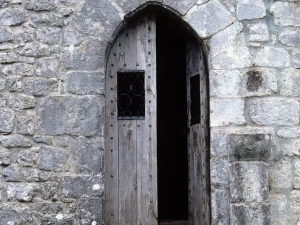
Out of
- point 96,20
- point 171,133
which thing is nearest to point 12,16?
point 96,20

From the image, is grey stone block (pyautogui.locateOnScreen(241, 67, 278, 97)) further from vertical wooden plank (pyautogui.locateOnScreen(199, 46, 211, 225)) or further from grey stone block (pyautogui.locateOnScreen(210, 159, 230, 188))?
grey stone block (pyautogui.locateOnScreen(210, 159, 230, 188))

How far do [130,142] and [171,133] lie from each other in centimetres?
205

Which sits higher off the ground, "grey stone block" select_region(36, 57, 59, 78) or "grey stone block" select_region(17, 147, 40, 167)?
"grey stone block" select_region(36, 57, 59, 78)

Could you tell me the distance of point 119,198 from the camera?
498 centimetres

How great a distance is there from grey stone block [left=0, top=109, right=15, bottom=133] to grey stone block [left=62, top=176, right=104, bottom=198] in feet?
2.16

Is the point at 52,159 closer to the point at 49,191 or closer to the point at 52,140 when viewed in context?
the point at 52,140

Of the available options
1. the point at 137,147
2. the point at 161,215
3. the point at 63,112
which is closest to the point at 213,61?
the point at 137,147

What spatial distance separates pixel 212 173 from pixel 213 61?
1031mm

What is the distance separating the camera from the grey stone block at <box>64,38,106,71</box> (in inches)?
188

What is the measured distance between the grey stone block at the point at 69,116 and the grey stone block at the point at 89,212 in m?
A: 0.59

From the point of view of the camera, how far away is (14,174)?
4.61m

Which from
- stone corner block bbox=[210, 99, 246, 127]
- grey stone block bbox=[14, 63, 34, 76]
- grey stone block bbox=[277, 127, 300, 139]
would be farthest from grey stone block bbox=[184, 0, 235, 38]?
grey stone block bbox=[14, 63, 34, 76]

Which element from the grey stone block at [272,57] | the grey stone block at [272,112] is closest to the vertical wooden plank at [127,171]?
the grey stone block at [272,112]

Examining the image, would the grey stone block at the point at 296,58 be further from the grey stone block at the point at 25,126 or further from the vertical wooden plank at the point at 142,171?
the grey stone block at the point at 25,126
